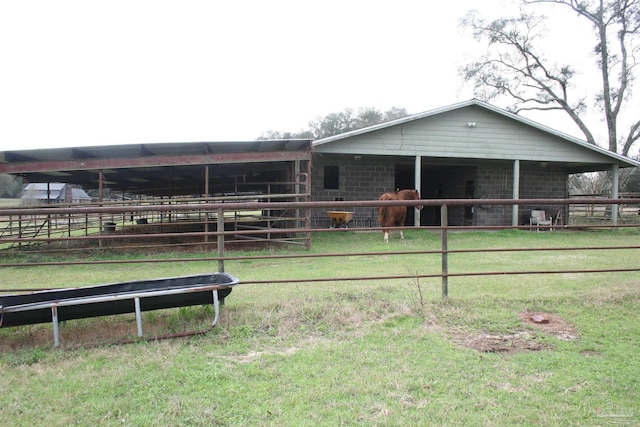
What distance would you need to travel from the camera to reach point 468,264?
7.95 meters

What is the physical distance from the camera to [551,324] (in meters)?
3.84

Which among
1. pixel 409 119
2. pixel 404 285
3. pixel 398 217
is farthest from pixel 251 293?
pixel 409 119

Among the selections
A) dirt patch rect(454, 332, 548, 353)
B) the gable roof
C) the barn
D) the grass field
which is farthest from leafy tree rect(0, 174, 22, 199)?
dirt patch rect(454, 332, 548, 353)

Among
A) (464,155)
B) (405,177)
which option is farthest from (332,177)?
(405,177)

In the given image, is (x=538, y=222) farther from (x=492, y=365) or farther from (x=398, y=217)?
(x=492, y=365)

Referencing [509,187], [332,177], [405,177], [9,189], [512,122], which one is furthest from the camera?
[9,189]

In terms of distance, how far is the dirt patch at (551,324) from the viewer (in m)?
3.58

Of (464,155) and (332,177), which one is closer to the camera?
(464,155)

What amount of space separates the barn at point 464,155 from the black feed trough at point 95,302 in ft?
31.7

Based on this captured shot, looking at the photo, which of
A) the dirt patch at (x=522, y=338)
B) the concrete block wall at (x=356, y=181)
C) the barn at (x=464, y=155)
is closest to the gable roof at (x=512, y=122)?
the barn at (x=464, y=155)

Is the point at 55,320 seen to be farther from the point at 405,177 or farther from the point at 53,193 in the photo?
the point at 53,193

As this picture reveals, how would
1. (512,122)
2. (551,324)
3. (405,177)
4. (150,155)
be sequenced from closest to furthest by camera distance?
(551,324), (150,155), (512,122), (405,177)

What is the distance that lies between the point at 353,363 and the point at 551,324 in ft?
7.04

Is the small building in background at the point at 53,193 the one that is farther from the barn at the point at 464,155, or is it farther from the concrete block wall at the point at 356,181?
the barn at the point at 464,155
